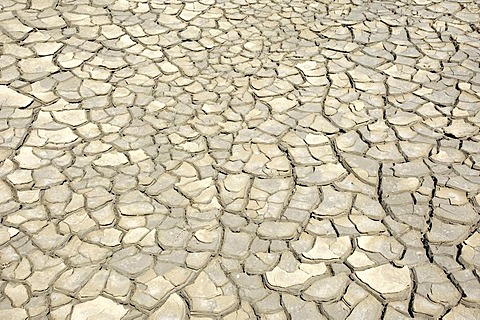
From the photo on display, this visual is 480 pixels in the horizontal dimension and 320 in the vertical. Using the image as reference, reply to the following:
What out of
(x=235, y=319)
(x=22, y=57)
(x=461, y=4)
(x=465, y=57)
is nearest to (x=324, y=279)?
(x=235, y=319)

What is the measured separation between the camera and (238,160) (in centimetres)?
337

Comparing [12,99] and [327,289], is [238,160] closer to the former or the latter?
[327,289]

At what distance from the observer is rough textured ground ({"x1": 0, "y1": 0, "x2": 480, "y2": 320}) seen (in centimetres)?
264

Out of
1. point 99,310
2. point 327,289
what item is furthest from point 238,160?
point 99,310

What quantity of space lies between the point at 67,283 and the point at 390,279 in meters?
1.43

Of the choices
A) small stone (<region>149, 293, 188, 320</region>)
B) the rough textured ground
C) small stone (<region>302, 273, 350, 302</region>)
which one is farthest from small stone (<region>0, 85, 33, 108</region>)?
small stone (<region>302, 273, 350, 302</region>)

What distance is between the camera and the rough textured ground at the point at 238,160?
2643 mm

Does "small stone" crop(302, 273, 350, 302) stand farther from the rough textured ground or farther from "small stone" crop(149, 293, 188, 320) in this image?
"small stone" crop(149, 293, 188, 320)

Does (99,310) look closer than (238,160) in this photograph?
Yes

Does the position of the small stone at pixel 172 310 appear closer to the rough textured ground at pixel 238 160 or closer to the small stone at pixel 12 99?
the rough textured ground at pixel 238 160

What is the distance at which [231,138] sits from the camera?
3.53 metres

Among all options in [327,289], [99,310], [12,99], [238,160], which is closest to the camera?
[99,310]

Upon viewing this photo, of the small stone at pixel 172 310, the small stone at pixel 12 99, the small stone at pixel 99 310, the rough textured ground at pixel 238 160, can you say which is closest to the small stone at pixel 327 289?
the rough textured ground at pixel 238 160

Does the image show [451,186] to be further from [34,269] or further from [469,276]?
[34,269]
